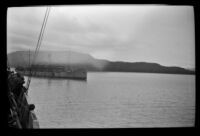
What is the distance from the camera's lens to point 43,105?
8.25 feet

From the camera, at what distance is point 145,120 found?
2.13m

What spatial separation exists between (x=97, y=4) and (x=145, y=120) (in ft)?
3.97

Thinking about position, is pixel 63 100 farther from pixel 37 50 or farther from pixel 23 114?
pixel 37 50
